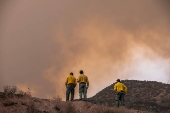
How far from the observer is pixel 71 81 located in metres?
15.5

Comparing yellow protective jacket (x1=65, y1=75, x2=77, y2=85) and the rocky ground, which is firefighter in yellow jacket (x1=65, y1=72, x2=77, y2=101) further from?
the rocky ground

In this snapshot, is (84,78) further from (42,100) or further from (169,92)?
(169,92)

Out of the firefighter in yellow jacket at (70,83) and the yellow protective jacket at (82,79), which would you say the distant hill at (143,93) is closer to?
the firefighter in yellow jacket at (70,83)

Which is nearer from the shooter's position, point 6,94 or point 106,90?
point 6,94

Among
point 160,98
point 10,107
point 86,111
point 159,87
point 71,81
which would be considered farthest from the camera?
point 159,87

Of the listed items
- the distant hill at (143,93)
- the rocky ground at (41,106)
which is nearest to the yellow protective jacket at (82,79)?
the rocky ground at (41,106)

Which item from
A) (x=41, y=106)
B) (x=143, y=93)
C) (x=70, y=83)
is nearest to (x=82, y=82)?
(x=70, y=83)

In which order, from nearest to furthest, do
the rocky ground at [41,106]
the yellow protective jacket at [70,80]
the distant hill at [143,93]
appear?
1. the rocky ground at [41,106]
2. the yellow protective jacket at [70,80]
3. the distant hill at [143,93]

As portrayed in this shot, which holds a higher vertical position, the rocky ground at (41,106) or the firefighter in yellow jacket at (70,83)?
the firefighter in yellow jacket at (70,83)

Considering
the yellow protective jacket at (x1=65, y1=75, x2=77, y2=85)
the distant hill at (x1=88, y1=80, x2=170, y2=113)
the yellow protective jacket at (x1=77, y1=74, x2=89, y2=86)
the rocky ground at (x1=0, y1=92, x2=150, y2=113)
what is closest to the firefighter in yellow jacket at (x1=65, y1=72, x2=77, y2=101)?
the yellow protective jacket at (x1=65, y1=75, x2=77, y2=85)

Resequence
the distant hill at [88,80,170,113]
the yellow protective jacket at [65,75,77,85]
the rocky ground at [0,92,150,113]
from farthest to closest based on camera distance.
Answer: the distant hill at [88,80,170,113] < the yellow protective jacket at [65,75,77,85] < the rocky ground at [0,92,150,113]

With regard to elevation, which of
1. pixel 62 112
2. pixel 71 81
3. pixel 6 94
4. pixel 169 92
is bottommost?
pixel 62 112

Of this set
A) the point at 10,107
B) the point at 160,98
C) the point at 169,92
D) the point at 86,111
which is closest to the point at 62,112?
the point at 86,111

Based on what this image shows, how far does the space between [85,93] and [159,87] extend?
45.7 metres
